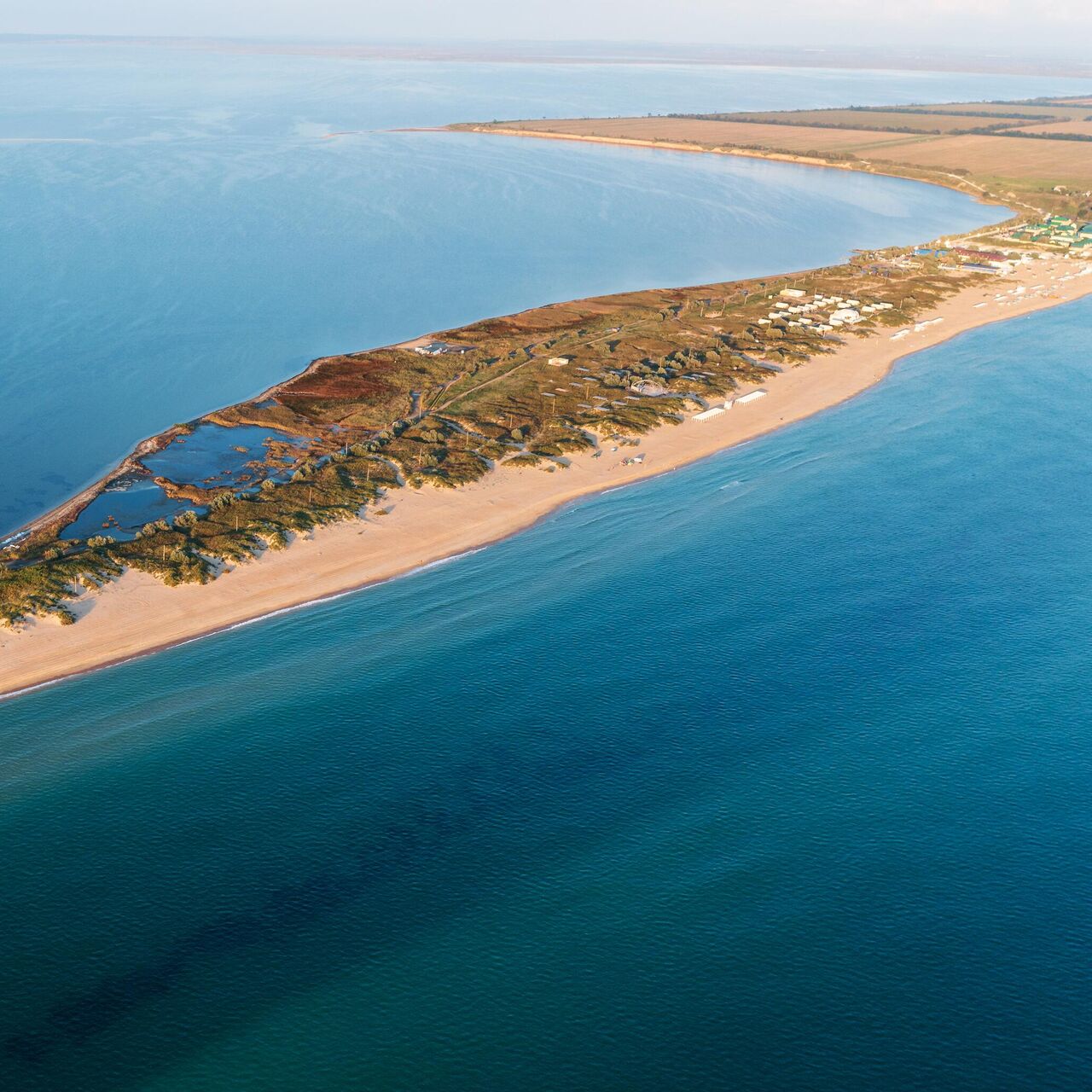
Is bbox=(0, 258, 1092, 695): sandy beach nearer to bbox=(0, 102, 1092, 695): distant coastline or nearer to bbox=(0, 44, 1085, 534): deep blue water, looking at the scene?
bbox=(0, 102, 1092, 695): distant coastline

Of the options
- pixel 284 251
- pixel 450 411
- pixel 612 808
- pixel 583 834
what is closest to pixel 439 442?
pixel 450 411

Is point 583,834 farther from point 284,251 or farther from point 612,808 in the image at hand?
point 284,251

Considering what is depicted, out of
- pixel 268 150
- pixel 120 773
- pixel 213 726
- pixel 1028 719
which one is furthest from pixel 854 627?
pixel 268 150

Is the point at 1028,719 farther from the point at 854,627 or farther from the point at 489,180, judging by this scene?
the point at 489,180

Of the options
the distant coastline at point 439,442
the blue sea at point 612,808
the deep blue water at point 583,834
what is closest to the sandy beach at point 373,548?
the distant coastline at point 439,442

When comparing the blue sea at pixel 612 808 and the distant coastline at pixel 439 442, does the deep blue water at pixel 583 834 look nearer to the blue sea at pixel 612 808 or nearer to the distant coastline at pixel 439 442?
the blue sea at pixel 612 808

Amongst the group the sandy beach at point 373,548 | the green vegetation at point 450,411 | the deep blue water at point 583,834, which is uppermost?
the green vegetation at point 450,411

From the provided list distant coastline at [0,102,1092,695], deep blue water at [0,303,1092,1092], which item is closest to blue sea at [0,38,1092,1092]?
deep blue water at [0,303,1092,1092]
